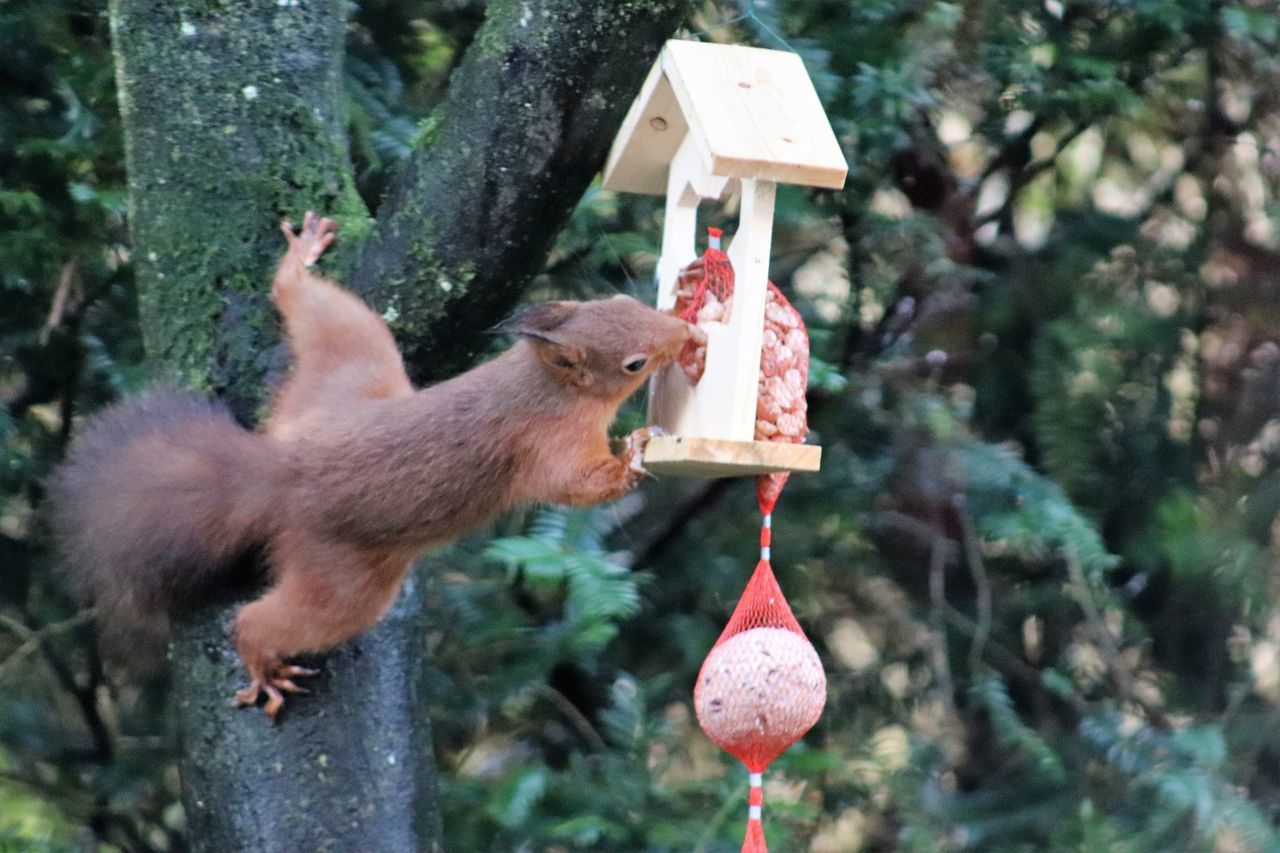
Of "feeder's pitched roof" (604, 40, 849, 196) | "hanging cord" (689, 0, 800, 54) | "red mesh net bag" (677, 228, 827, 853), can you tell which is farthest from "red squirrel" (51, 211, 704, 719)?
"hanging cord" (689, 0, 800, 54)

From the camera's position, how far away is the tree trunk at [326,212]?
2299 millimetres

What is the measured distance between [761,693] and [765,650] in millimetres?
66

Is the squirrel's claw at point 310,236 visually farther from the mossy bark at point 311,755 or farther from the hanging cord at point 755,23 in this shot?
the hanging cord at point 755,23

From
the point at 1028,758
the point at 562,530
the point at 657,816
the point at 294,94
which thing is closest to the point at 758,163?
the point at 294,94

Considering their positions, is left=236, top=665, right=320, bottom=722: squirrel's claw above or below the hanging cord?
below

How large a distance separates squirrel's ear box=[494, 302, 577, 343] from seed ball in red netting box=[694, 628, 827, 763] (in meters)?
0.53

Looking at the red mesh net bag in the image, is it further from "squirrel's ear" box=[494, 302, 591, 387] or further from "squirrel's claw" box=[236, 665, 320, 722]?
"squirrel's claw" box=[236, 665, 320, 722]

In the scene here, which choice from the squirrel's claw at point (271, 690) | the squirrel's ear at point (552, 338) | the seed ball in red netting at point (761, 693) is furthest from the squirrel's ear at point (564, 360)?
the squirrel's claw at point (271, 690)

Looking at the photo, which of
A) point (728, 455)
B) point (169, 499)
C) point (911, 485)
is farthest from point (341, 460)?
point (911, 485)

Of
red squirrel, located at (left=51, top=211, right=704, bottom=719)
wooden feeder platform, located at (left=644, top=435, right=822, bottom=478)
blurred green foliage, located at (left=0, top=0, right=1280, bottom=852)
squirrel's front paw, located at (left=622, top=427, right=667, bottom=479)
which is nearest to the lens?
wooden feeder platform, located at (left=644, top=435, right=822, bottom=478)

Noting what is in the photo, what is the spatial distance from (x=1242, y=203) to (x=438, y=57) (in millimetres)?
1896

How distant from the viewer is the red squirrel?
2352 mm

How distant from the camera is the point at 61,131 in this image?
326 centimetres

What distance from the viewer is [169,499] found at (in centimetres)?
246
